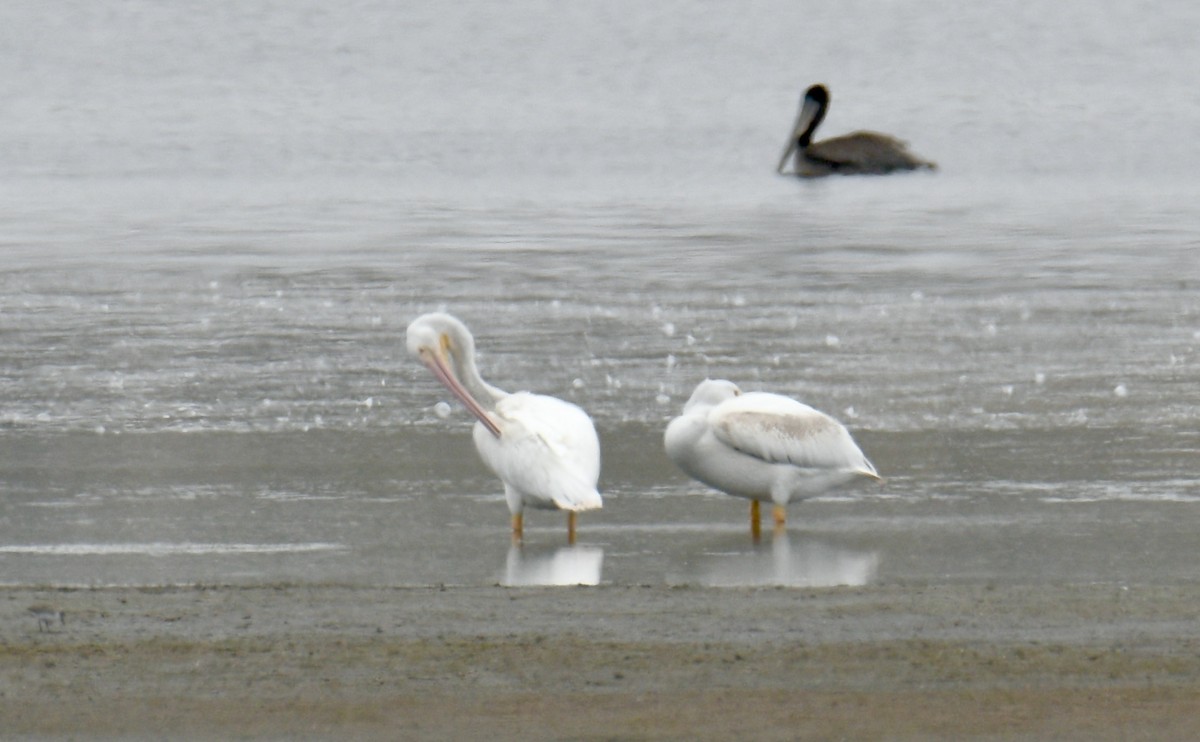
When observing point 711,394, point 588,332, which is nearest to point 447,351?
point 711,394

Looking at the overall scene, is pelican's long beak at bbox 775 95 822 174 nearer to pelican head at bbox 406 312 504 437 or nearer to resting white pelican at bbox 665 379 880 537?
pelican head at bbox 406 312 504 437

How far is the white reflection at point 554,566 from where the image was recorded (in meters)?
7.43

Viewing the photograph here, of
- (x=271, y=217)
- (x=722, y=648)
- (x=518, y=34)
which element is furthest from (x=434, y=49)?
(x=722, y=648)

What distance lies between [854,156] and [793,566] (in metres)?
22.8

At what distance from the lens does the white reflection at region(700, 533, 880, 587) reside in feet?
24.2

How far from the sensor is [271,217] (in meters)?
22.9

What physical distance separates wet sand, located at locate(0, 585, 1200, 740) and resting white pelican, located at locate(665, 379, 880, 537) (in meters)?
1.53

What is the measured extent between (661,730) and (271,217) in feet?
59.3

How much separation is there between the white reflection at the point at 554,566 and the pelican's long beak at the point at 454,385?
69cm

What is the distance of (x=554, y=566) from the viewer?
7727mm

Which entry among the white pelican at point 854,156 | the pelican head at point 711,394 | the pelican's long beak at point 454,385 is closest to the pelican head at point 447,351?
the pelican's long beak at point 454,385

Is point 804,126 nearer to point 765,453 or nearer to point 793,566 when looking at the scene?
point 765,453

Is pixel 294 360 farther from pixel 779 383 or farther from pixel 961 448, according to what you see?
pixel 961 448

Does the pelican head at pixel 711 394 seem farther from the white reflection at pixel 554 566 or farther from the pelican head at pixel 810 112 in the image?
the pelican head at pixel 810 112
